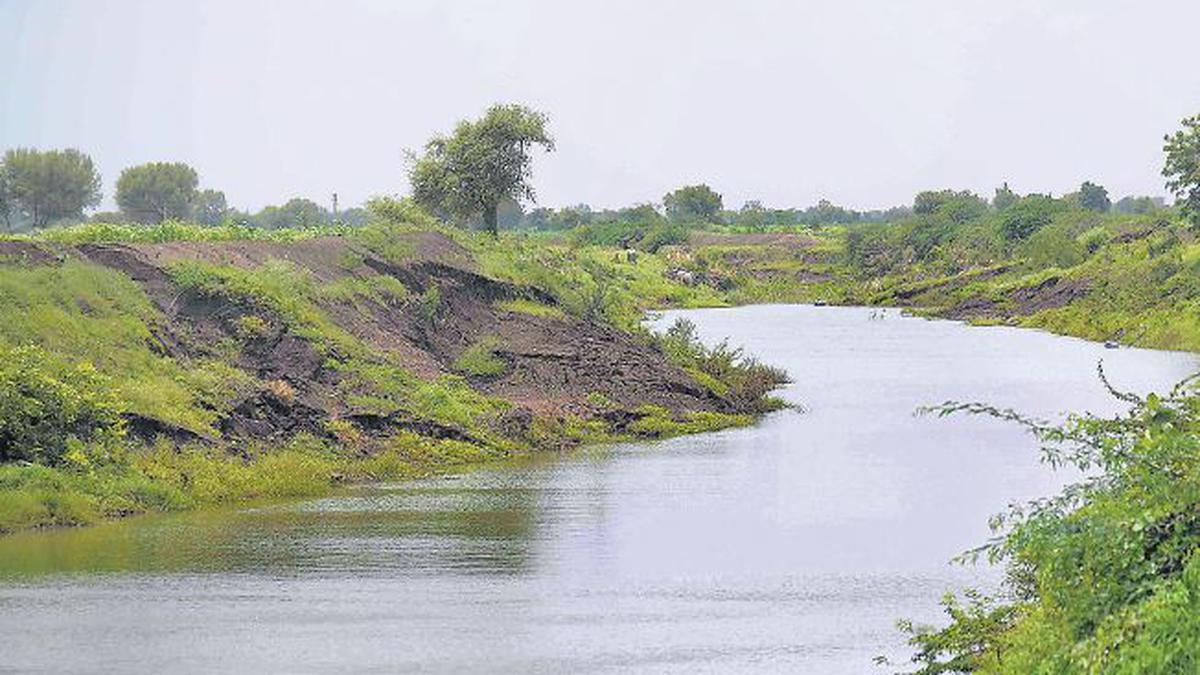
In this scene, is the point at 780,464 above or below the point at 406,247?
below

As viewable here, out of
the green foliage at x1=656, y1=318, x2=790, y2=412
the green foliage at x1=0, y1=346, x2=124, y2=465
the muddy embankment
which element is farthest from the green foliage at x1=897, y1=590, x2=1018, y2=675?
the green foliage at x1=656, y1=318, x2=790, y2=412

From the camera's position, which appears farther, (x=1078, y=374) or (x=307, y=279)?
(x=1078, y=374)

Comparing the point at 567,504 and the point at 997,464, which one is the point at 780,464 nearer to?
the point at 997,464

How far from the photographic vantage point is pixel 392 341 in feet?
215

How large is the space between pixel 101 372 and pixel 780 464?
64.9ft

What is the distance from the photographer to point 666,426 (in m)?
65.2

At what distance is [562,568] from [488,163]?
66.7m

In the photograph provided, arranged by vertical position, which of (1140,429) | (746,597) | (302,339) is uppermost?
(302,339)

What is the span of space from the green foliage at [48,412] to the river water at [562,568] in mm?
3117

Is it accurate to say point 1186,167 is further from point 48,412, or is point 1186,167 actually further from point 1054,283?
point 48,412

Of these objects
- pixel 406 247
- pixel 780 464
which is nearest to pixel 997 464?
pixel 780 464

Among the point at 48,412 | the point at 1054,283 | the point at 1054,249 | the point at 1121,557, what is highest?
the point at 1054,249

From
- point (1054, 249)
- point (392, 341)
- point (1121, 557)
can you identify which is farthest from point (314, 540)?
point (1054, 249)

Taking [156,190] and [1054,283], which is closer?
[1054,283]
